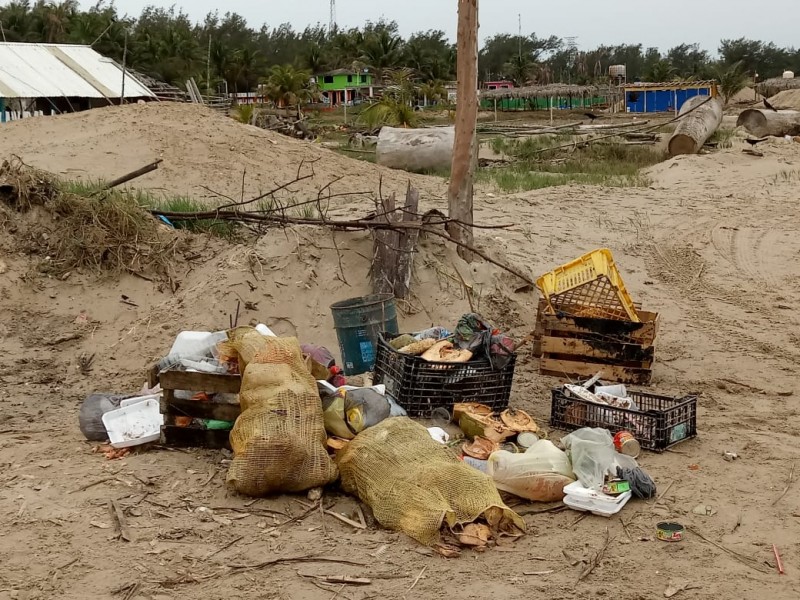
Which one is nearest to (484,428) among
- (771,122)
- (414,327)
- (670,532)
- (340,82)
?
(670,532)

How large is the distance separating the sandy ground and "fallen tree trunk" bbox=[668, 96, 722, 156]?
7513 millimetres

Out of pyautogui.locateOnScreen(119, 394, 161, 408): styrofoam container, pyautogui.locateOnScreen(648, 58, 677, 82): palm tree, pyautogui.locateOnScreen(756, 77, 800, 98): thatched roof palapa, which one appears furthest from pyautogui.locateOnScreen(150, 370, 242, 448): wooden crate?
pyautogui.locateOnScreen(648, 58, 677, 82): palm tree

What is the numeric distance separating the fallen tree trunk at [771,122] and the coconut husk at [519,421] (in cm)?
2109

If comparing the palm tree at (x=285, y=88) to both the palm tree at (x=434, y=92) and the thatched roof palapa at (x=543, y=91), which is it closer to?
the palm tree at (x=434, y=92)

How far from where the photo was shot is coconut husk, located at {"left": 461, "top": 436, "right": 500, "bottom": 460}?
511 centimetres

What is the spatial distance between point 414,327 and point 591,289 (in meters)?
1.66

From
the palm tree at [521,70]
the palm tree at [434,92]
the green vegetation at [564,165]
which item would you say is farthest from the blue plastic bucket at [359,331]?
the palm tree at [521,70]

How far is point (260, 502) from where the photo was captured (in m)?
4.56

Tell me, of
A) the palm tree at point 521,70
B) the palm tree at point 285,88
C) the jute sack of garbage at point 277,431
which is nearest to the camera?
the jute sack of garbage at point 277,431

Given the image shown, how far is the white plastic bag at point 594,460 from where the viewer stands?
4.63 m

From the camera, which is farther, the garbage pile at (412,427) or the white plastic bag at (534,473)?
the white plastic bag at (534,473)

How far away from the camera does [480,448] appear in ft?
17.0

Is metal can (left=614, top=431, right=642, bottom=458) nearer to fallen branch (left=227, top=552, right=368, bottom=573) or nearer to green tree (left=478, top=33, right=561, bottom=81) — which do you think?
fallen branch (left=227, top=552, right=368, bottom=573)

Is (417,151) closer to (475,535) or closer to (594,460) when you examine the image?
(594,460)
